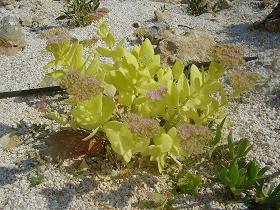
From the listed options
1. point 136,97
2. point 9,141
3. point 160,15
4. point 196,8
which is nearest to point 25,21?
point 160,15

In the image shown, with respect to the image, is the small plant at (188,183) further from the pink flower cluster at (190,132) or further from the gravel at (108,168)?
the pink flower cluster at (190,132)

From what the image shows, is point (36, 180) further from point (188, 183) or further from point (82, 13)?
point (82, 13)

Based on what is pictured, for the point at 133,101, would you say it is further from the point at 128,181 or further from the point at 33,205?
the point at 33,205

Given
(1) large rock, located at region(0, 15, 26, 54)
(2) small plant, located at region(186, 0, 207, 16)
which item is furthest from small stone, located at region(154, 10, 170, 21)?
(1) large rock, located at region(0, 15, 26, 54)

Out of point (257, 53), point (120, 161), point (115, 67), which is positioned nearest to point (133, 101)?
point (115, 67)

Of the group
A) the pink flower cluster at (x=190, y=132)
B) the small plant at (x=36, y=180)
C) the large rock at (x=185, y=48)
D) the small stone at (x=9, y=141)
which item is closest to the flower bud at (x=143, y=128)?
the pink flower cluster at (x=190, y=132)

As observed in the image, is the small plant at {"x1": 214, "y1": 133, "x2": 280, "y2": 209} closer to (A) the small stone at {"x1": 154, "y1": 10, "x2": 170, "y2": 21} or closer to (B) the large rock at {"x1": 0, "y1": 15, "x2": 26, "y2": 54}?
(B) the large rock at {"x1": 0, "y1": 15, "x2": 26, "y2": 54}
